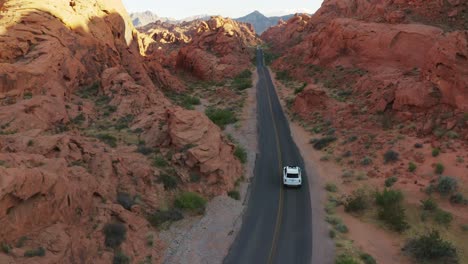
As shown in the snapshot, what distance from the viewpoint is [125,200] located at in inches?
904

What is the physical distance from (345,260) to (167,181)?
44.3 ft

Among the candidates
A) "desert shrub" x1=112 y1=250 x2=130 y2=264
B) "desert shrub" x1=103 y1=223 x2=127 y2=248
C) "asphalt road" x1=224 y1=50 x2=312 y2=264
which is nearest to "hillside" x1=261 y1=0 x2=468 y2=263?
"asphalt road" x1=224 y1=50 x2=312 y2=264

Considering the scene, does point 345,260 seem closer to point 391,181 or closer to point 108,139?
point 391,181

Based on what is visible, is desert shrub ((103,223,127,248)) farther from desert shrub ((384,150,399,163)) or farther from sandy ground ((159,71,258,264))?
desert shrub ((384,150,399,163))

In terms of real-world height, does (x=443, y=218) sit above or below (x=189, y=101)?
below

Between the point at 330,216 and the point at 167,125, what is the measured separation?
15.9m

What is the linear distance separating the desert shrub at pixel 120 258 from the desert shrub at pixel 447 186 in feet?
72.0

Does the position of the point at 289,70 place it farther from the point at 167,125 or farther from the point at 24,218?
the point at 24,218

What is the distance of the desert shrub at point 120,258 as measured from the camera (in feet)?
62.2

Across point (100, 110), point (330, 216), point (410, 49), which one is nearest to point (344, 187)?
point (330, 216)

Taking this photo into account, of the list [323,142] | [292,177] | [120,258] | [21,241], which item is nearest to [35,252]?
[21,241]

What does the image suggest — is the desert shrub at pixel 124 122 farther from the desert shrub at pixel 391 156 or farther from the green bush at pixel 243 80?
the green bush at pixel 243 80

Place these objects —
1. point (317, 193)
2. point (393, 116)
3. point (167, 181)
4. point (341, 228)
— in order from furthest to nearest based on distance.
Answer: point (393, 116)
point (317, 193)
point (167, 181)
point (341, 228)

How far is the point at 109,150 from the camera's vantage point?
2719 centimetres
